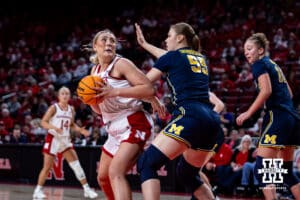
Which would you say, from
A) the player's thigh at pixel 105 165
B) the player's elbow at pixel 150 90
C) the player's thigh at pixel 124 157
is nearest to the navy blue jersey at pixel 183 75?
the player's elbow at pixel 150 90

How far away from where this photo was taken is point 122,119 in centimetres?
536

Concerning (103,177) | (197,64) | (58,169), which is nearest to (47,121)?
(58,169)

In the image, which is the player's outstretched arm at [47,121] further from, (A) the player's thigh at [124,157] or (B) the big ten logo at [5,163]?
(A) the player's thigh at [124,157]

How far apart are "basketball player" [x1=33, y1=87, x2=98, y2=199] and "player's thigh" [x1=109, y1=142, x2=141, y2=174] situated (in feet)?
16.1

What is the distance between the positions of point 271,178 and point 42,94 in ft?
41.2

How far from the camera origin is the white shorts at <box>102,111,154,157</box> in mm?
5227

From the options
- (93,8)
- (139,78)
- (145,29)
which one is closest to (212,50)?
(145,29)

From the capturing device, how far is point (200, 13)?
20297mm

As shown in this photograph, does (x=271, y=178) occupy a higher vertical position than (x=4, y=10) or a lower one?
lower

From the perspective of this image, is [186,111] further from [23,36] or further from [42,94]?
[23,36]

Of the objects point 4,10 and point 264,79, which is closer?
point 264,79

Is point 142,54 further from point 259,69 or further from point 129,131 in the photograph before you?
point 129,131

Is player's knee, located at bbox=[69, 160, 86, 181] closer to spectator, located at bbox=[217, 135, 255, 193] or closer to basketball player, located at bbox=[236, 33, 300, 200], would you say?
spectator, located at bbox=[217, 135, 255, 193]

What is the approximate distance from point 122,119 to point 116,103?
0.16 metres
